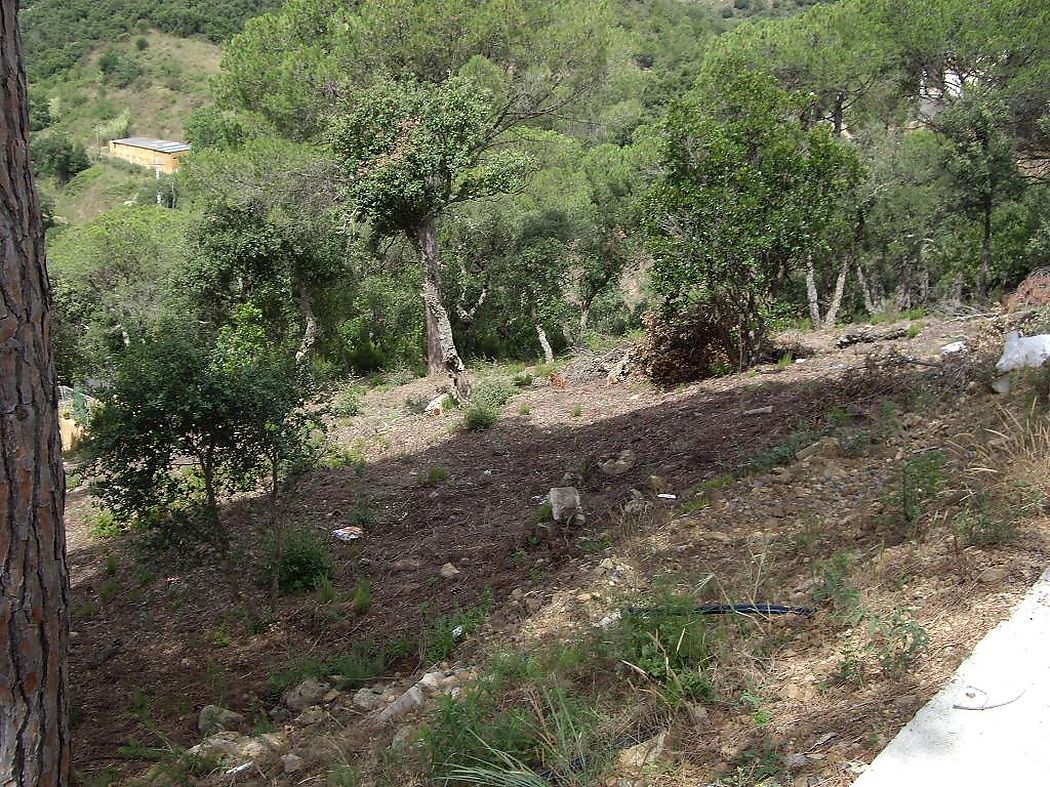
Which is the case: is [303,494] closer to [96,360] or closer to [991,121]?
[96,360]

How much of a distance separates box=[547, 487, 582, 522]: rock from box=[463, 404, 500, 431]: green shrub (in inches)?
141

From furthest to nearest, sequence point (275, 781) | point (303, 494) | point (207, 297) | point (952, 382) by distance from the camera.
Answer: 1. point (207, 297)
2. point (303, 494)
3. point (952, 382)
4. point (275, 781)

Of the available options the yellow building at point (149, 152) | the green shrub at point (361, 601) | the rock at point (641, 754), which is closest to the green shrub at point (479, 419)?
the green shrub at point (361, 601)

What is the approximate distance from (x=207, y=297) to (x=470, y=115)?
8.25 m

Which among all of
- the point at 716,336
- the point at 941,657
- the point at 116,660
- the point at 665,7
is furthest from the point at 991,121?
the point at 665,7

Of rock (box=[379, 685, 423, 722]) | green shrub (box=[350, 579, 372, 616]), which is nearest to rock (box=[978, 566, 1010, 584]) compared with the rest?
rock (box=[379, 685, 423, 722])

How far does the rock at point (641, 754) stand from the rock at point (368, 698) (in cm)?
163

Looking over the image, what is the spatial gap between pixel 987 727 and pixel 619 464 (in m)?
4.30

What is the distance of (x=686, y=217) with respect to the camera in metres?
8.73

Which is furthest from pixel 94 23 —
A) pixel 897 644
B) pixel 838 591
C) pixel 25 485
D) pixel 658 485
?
pixel 897 644

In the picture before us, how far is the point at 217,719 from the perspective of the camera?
3809mm

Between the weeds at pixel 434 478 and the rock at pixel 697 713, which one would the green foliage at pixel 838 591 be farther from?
the weeds at pixel 434 478

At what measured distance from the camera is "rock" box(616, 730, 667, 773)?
91.7 inches

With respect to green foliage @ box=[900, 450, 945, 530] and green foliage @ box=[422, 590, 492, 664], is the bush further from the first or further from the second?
green foliage @ box=[900, 450, 945, 530]
